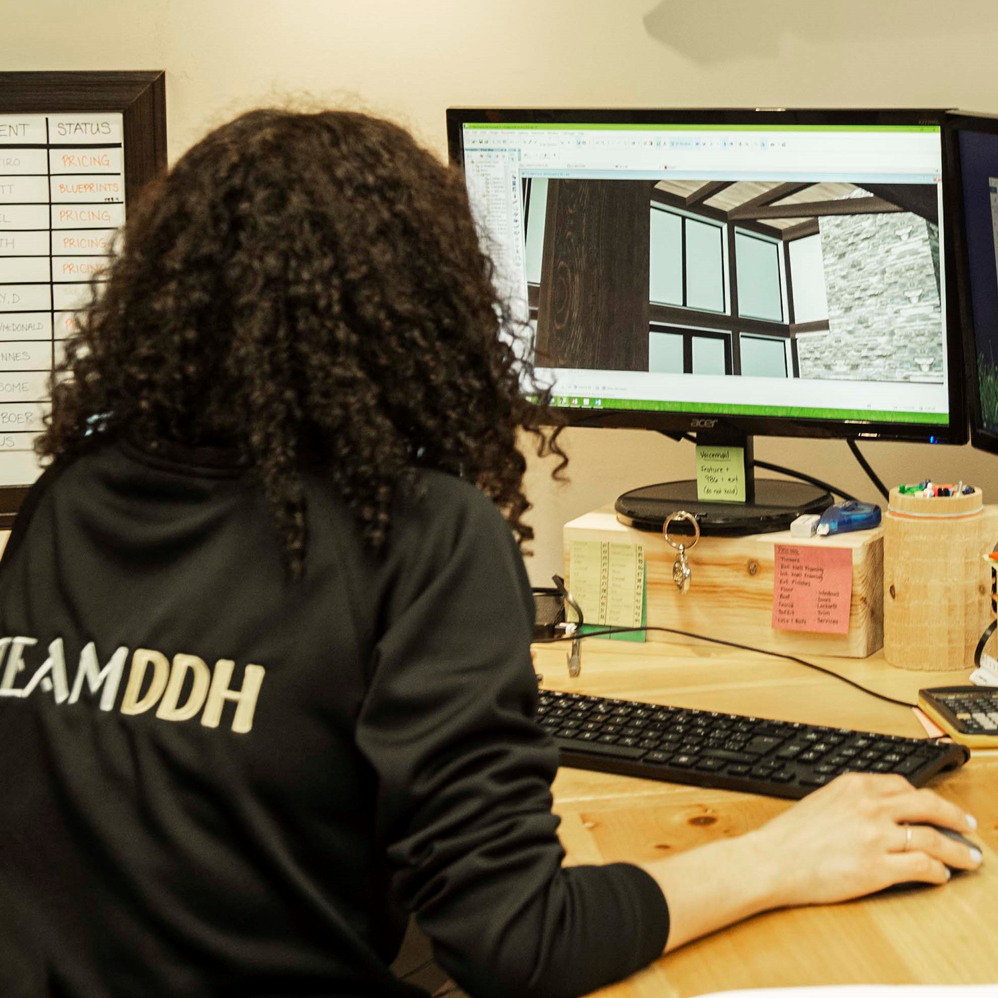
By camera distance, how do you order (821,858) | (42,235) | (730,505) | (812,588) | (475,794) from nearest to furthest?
(475,794)
(821,858)
(812,588)
(730,505)
(42,235)

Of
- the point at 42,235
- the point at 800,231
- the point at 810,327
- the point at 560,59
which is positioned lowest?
the point at 810,327

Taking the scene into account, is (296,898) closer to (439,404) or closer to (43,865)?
(43,865)

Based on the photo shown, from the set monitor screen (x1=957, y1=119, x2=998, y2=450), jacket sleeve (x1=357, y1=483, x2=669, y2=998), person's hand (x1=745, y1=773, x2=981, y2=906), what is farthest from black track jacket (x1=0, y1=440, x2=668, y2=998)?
monitor screen (x1=957, y1=119, x2=998, y2=450)

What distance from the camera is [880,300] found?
4.55ft

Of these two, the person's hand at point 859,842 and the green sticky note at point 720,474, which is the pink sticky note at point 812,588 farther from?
the person's hand at point 859,842

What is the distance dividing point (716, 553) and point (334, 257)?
0.77 meters

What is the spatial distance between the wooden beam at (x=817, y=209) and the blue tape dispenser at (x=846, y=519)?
337 mm

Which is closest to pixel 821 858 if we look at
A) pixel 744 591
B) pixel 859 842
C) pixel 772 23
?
pixel 859 842

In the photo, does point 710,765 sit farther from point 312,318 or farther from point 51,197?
point 51,197

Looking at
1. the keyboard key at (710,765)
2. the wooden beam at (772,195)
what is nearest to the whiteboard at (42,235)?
the wooden beam at (772,195)

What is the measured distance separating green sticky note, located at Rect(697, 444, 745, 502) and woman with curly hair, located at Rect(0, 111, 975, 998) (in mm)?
700

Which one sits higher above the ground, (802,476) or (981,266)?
(981,266)

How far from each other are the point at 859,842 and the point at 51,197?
1375 mm

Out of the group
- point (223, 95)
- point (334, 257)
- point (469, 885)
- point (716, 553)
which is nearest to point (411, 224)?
point (334, 257)
